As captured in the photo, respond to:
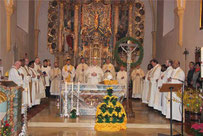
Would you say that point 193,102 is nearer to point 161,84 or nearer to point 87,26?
point 161,84

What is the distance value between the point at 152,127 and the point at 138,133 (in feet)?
3.07

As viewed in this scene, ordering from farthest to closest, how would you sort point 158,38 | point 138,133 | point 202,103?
point 158,38 < point 138,133 < point 202,103

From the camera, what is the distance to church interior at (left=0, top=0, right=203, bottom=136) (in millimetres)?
8211

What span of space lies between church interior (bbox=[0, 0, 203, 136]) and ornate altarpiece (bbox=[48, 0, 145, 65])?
0.07m

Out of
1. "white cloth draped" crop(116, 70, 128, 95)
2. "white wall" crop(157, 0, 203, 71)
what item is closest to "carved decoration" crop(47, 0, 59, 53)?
"white cloth draped" crop(116, 70, 128, 95)

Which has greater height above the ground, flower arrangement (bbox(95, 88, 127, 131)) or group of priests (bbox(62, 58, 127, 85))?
group of priests (bbox(62, 58, 127, 85))

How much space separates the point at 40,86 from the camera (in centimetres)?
1341

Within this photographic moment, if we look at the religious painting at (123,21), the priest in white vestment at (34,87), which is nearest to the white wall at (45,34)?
the religious painting at (123,21)

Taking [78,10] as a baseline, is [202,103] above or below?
below

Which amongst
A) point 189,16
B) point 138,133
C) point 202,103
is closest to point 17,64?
point 138,133

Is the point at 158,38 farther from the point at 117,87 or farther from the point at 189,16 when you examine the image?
the point at 117,87

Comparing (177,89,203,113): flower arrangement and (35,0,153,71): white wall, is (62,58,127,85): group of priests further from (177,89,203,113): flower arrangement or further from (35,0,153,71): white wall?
(177,89,203,113): flower arrangement

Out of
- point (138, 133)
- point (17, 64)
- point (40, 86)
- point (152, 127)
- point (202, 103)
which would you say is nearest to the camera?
point (202, 103)

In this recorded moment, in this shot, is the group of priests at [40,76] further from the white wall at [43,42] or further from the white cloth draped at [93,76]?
the white wall at [43,42]
